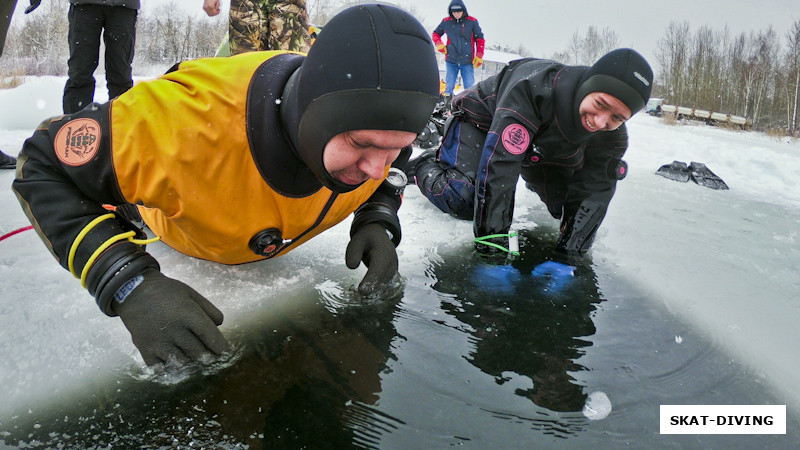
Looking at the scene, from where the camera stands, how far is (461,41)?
28.2ft

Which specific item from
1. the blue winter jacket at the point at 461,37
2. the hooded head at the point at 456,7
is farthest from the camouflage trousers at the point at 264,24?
the hooded head at the point at 456,7

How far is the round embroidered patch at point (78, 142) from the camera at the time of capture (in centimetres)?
125

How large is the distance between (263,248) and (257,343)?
30cm

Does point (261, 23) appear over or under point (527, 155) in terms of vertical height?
over

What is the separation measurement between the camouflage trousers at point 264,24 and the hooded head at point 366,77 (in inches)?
98.6

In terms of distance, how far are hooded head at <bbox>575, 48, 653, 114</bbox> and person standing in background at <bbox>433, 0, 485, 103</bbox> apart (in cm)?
647

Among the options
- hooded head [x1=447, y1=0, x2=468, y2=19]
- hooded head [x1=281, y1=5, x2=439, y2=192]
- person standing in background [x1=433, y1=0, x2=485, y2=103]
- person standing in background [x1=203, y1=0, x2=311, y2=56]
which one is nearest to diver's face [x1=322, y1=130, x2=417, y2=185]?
hooded head [x1=281, y1=5, x2=439, y2=192]

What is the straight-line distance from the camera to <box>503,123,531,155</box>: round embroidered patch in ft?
7.79

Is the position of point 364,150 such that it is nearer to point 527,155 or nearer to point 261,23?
point 527,155

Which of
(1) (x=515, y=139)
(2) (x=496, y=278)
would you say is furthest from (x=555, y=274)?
(1) (x=515, y=139)

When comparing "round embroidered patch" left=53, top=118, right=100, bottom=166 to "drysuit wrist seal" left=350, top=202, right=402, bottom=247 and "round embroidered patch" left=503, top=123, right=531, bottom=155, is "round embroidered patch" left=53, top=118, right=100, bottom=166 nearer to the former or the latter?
"drysuit wrist seal" left=350, top=202, right=402, bottom=247

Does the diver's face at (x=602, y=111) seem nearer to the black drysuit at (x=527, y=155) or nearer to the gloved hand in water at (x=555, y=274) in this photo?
the black drysuit at (x=527, y=155)

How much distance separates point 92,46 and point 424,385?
10.9 feet

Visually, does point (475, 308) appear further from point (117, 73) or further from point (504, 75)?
point (117, 73)
